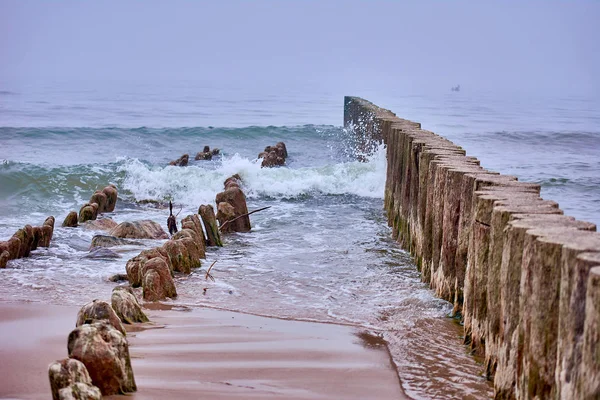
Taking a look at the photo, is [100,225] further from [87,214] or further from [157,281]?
[157,281]

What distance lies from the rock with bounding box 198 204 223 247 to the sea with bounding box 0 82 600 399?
0.67 feet

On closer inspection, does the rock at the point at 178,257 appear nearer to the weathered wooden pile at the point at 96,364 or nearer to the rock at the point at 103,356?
the weathered wooden pile at the point at 96,364

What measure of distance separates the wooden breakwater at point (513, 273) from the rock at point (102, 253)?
367cm

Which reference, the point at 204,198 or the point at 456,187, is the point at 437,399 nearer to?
the point at 456,187

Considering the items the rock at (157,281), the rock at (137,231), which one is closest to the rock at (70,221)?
the rock at (137,231)

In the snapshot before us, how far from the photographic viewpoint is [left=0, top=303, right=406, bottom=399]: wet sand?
16.3 ft

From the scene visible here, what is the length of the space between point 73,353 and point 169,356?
1144mm

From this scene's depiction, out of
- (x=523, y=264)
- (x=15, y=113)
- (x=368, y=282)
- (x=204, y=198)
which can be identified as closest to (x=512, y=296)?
(x=523, y=264)

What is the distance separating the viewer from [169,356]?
5602mm

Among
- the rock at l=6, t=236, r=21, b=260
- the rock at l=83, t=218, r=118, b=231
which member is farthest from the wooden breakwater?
the rock at l=83, t=218, r=118, b=231

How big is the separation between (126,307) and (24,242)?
149 inches

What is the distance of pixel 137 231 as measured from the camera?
11.2 metres

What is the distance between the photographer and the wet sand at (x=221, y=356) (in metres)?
4.95

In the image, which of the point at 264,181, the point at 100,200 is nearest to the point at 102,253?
the point at 100,200
